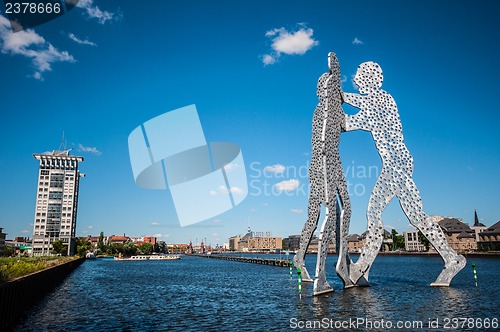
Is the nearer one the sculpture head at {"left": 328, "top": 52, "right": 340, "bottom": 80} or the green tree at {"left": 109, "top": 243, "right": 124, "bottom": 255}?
the sculpture head at {"left": 328, "top": 52, "right": 340, "bottom": 80}

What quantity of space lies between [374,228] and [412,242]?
11717cm

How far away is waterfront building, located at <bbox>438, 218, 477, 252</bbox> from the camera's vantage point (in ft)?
334

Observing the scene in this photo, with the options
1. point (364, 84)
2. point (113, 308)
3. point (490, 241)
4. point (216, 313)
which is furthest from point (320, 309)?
point (490, 241)

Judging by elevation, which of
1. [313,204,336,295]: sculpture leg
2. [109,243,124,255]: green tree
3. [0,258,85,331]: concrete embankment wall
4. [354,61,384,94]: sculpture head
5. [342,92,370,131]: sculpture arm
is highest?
[354,61,384,94]: sculpture head

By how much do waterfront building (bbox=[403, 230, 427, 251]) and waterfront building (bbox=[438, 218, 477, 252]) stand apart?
20.8m

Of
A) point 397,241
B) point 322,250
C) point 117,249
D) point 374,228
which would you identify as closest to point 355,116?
point 374,228

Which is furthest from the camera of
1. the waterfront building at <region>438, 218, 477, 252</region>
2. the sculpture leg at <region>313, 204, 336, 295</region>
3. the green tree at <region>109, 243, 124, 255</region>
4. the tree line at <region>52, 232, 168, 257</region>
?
the green tree at <region>109, 243, 124, 255</region>

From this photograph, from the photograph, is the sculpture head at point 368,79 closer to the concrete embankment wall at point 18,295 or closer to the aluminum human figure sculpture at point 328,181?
the aluminum human figure sculpture at point 328,181

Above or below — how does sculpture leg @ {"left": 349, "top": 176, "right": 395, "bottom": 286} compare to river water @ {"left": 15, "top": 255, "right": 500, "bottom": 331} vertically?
above

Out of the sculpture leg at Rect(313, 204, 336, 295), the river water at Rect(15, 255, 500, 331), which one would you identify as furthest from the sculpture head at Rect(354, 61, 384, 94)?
the river water at Rect(15, 255, 500, 331)

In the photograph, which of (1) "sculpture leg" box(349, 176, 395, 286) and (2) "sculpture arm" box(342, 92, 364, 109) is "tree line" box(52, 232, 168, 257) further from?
(2) "sculpture arm" box(342, 92, 364, 109)

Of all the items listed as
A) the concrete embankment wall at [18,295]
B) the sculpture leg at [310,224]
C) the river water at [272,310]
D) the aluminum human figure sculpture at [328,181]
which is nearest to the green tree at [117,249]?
the concrete embankment wall at [18,295]

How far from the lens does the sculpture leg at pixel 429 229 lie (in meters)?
24.7

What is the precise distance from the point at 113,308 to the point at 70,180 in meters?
107
